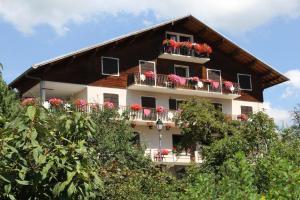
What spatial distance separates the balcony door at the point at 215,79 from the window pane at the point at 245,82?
1827 mm

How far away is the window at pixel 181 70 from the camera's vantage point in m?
39.6

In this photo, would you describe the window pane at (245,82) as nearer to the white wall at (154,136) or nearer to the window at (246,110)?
the window at (246,110)

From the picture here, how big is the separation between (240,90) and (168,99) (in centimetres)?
592

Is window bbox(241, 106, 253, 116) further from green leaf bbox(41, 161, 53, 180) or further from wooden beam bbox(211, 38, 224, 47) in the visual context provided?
green leaf bbox(41, 161, 53, 180)

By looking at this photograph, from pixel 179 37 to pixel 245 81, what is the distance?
6.08m

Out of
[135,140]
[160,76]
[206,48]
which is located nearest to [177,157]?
[135,140]

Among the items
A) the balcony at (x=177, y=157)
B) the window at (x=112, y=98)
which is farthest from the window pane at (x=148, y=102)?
the balcony at (x=177, y=157)

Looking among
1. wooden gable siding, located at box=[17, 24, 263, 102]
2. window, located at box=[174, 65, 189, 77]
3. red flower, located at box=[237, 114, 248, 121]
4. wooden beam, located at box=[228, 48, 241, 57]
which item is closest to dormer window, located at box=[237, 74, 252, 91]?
wooden gable siding, located at box=[17, 24, 263, 102]

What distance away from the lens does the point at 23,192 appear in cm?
603

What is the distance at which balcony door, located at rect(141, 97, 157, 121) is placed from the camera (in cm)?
3641

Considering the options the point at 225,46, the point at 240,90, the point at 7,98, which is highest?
the point at 225,46

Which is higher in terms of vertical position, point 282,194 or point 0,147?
point 0,147

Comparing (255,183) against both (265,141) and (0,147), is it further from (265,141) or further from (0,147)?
(265,141)

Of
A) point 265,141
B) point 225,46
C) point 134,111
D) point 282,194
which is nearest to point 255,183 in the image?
point 282,194
